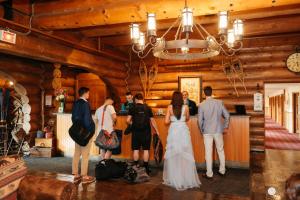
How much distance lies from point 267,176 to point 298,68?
143 inches

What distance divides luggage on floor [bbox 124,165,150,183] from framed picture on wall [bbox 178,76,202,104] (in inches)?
158

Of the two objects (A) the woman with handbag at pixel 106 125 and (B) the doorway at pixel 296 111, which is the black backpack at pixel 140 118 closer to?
(A) the woman with handbag at pixel 106 125

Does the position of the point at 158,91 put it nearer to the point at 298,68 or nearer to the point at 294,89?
the point at 298,68

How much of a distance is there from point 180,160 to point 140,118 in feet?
3.70

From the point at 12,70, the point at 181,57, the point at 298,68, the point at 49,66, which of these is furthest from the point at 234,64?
the point at 12,70

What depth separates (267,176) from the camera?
498 cm

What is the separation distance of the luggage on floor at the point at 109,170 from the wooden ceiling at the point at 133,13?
8.07ft

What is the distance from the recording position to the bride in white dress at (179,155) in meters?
4.27

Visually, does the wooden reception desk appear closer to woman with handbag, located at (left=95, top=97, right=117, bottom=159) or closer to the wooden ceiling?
woman with handbag, located at (left=95, top=97, right=117, bottom=159)

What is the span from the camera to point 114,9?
4.36 metres

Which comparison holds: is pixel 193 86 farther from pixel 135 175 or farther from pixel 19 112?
pixel 19 112

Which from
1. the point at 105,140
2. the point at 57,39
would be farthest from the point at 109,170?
the point at 57,39

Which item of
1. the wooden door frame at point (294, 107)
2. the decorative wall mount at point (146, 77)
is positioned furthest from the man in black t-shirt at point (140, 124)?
the wooden door frame at point (294, 107)

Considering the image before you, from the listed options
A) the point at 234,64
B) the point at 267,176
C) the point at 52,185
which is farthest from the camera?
the point at 234,64
